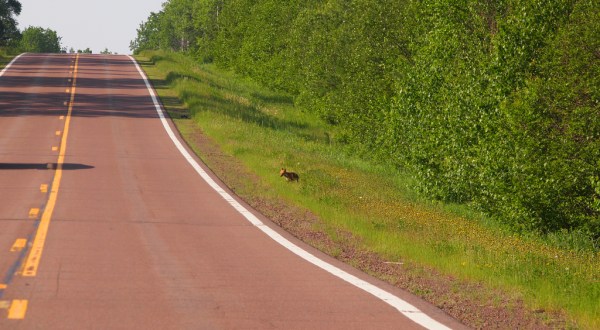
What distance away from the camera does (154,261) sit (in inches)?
462

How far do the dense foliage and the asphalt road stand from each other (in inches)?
244

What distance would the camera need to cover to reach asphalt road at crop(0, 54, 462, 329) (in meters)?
8.77

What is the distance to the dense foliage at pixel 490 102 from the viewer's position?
19.7m

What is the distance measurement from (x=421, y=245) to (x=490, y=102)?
384 inches

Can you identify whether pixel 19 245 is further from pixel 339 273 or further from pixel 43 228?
pixel 339 273

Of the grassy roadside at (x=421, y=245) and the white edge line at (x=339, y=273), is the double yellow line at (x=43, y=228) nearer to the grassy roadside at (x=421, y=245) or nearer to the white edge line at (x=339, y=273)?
the white edge line at (x=339, y=273)

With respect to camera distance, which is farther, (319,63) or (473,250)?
(319,63)

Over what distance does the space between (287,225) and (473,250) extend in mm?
3717

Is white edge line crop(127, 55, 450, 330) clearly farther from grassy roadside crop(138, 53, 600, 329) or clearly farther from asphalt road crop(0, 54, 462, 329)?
grassy roadside crop(138, 53, 600, 329)

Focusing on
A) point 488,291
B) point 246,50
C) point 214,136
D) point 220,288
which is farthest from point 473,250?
point 246,50

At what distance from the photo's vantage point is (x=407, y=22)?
37312 mm

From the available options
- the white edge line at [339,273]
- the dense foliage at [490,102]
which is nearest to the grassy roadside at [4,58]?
the dense foliage at [490,102]

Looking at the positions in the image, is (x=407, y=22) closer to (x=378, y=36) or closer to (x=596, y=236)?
(x=378, y=36)

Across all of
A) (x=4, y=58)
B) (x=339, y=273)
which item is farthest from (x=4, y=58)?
(x=339, y=273)
